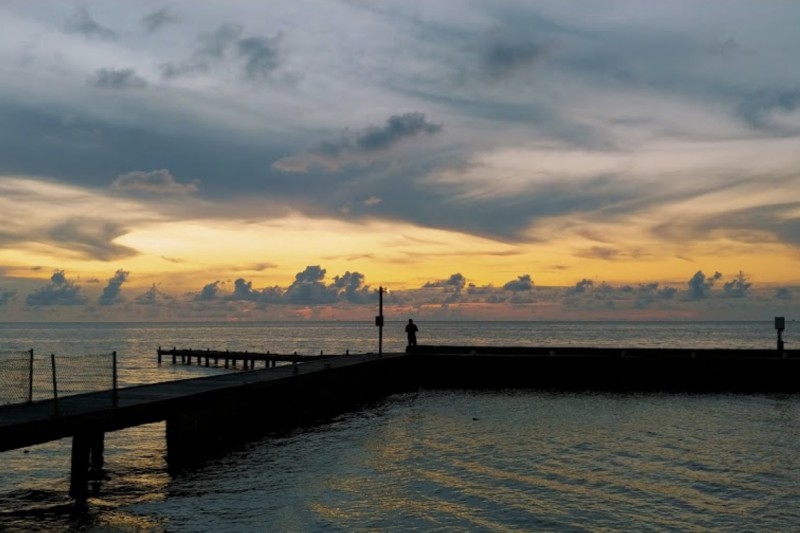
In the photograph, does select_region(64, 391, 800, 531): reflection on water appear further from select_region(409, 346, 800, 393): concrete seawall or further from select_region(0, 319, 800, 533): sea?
select_region(409, 346, 800, 393): concrete seawall

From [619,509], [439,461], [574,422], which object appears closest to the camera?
[619,509]

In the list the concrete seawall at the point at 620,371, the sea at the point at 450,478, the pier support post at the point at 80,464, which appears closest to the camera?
the sea at the point at 450,478

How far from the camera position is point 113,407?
21562mm

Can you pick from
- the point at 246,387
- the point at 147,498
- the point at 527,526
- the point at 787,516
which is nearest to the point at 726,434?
the point at 787,516

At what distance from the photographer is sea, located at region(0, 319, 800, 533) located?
17.4 metres

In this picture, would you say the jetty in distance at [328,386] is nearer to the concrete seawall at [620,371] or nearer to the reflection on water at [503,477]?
the concrete seawall at [620,371]

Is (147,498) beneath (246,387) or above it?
beneath

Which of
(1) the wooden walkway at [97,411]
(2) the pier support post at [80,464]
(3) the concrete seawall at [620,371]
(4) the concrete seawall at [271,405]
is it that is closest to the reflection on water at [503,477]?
(2) the pier support post at [80,464]

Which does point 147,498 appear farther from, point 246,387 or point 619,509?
point 619,509

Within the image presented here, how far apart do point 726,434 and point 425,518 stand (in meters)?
15.9

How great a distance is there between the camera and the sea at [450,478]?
1739cm

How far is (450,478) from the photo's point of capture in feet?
70.1

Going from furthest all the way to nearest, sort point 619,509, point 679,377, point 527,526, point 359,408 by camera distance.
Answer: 1. point 679,377
2. point 359,408
3. point 619,509
4. point 527,526

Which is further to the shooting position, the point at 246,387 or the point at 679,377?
the point at 679,377
